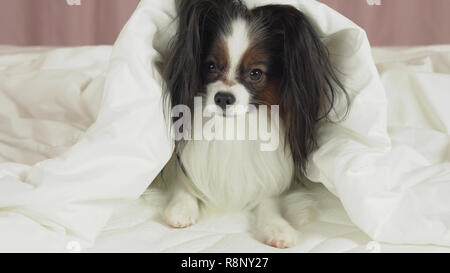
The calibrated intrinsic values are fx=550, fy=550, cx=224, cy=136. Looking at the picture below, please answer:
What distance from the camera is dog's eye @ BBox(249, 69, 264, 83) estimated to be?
5.21 ft

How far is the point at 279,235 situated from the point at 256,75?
464 millimetres

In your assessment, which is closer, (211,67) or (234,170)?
(211,67)

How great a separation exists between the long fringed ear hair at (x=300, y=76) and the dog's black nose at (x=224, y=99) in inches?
6.6

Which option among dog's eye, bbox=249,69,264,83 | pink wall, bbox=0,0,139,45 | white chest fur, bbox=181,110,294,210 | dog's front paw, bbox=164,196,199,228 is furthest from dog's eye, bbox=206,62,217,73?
pink wall, bbox=0,0,139,45

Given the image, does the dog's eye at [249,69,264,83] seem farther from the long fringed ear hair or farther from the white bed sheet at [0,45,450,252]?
the white bed sheet at [0,45,450,252]

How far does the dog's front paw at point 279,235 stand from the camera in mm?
1438

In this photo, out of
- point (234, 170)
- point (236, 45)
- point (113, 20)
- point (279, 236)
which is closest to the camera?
point (279, 236)

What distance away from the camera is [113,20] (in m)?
3.47

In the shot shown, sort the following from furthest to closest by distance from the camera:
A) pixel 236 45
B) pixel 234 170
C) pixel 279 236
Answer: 1. pixel 234 170
2. pixel 236 45
3. pixel 279 236

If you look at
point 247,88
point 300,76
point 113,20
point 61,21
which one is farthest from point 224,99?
point 61,21

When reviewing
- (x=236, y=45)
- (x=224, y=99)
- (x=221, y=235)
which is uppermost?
(x=236, y=45)

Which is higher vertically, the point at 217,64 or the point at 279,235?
the point at 217,64

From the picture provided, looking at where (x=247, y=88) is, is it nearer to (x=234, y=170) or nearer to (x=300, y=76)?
(x=300, y=76)

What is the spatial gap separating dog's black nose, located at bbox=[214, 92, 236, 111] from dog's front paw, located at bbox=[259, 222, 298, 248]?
354 millimetres
